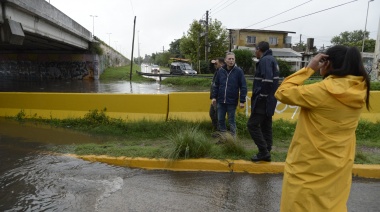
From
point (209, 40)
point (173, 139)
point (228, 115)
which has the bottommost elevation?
point (173, 139)

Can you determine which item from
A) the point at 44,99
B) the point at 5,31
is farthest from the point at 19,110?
the point at 5,31

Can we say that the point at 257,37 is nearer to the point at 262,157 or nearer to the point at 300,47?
the point at 300,47

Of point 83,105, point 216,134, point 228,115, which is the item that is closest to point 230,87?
point 228,115

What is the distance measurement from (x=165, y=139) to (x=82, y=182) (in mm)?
2623

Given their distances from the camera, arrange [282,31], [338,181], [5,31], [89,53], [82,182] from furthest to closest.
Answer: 1. [282,31]
2. [89,53]
3. [5,31]
4. [82,182]
5. [338,181]

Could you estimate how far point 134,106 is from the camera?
8195 mm

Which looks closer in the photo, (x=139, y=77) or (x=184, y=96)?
(x=184, y=96)

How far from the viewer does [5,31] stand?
11.4 m

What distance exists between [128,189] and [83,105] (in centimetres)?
479

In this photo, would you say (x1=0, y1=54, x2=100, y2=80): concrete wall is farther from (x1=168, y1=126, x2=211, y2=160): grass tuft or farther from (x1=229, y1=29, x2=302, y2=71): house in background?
(x1=168, y1=126, x2=211, y2=160): grass tuft

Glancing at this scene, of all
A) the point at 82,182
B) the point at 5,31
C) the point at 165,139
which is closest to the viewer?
the point at 82,182

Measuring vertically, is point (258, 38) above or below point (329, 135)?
above

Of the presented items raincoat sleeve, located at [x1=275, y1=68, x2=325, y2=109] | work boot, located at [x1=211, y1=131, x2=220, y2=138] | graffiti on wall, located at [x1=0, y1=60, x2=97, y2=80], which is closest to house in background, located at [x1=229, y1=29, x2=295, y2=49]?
graffiti on wall, located at [x1=0, y1=60, x2=97, y2=80]

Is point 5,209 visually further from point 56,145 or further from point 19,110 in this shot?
point 19,110
